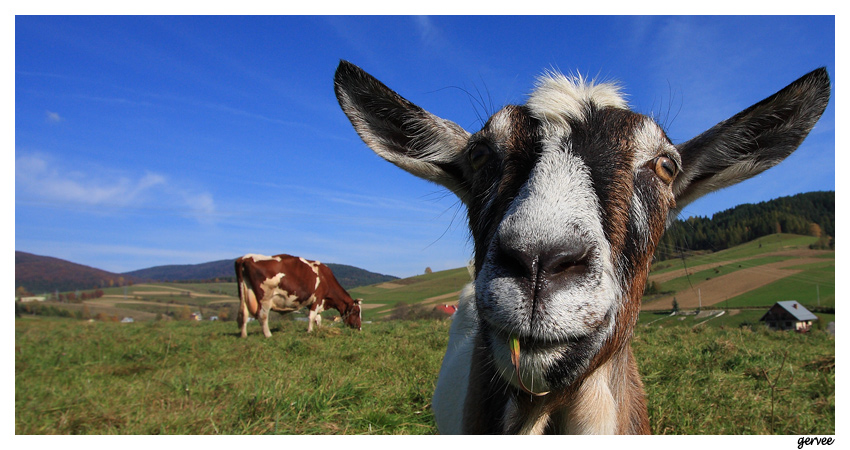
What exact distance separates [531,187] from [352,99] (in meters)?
1.48

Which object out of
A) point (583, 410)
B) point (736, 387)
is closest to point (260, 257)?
point (736, 387)

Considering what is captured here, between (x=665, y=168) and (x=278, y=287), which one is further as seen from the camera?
(x=278, y=287)

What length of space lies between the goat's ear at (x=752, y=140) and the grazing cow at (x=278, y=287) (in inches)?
478

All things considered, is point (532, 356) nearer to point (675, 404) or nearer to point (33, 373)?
point (675, 404)

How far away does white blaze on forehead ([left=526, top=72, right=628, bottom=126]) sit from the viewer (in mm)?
2250

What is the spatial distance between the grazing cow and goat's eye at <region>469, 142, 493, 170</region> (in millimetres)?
11627

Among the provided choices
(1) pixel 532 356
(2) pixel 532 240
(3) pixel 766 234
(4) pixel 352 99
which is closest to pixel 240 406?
(4) pixel 352 99

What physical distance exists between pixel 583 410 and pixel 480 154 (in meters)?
1.59

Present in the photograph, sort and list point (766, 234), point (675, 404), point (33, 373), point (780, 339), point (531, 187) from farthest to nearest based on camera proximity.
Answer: point (780, 339) < point (766, 234) < point (33, 373) < point (675, 404) < point (531, 187)

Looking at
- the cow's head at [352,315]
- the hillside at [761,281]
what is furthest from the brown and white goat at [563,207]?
the cow's head at [352,315]

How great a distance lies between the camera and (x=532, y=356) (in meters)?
1.65

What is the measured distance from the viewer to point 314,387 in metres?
4.79

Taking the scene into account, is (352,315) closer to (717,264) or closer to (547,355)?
(717,264)

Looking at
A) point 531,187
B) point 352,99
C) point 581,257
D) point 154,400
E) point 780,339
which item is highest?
point 352,99
